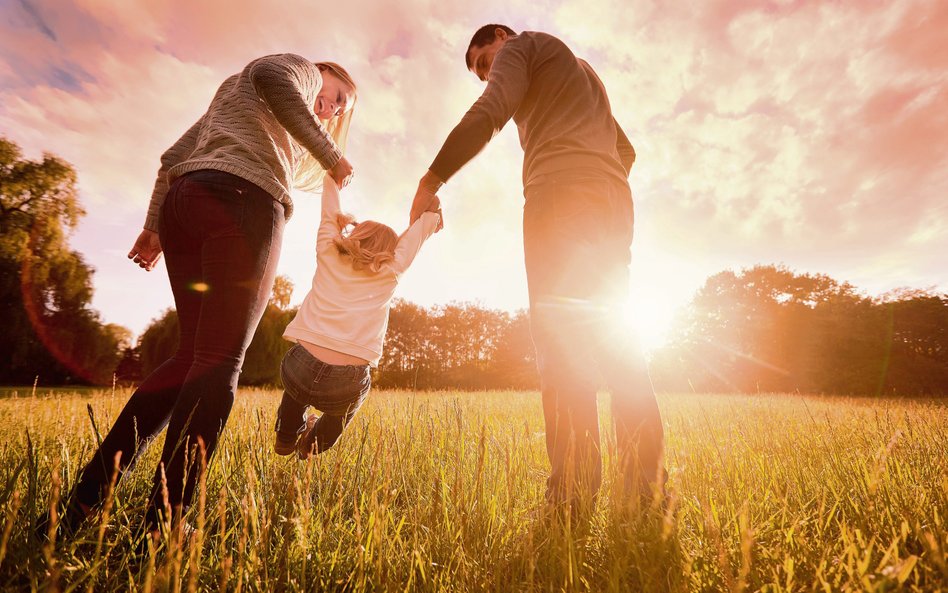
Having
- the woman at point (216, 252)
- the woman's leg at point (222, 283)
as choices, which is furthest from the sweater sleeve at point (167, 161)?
the woman's leg at point (222, 283)

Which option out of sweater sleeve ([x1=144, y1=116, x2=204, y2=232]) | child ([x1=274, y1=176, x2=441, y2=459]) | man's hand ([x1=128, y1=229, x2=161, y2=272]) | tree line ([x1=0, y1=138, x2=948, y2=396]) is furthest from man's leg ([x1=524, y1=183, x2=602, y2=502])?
tree line ([x1=0, y1=138, x2=948, y2=396])

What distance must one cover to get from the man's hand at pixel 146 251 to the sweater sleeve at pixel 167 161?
50 mm

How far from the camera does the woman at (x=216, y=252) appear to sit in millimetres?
1405

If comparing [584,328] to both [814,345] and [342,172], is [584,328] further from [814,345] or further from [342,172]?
[814,345]

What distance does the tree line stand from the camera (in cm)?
1902

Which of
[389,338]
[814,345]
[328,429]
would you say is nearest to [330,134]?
[328,429]

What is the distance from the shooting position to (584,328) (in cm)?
184

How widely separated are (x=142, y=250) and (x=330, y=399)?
1.33 m

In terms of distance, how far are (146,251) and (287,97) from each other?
1246 millimetres

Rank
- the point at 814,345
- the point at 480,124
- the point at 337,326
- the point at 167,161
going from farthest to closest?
the point at 814,345
the point at 337,326
the point at 167,161
the point at 480,124

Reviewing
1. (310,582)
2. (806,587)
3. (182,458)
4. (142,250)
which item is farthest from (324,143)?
(806,587)

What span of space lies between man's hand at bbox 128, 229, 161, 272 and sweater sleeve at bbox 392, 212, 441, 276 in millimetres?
1298

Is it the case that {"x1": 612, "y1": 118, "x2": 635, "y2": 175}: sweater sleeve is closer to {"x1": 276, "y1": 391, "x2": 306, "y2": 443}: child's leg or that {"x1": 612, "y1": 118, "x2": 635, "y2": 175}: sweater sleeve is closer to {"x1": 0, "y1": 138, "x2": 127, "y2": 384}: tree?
{"x1": 276, "y1": 391, "x2": 306, "y2": 443}: child's leg

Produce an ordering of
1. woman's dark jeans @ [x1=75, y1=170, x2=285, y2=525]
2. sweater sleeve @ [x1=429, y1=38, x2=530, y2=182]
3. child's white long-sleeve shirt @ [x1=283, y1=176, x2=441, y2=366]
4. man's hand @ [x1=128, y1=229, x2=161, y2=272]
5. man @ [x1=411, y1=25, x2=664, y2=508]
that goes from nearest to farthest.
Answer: woman's dark jeans @ [x1=75, y1=170, x2=285, y2=525]
man @ [x1=411, y1=25, x2=664, y2=508]
sweater sleeve @ [x1=429, y1=38, x2=530, y2=182]
man's hand @ [x1=128, y1=229, x2=161, y2=272]
child's white long-sleeve shirt @ [x1=283, y1=176, x2=441, y2=366]
